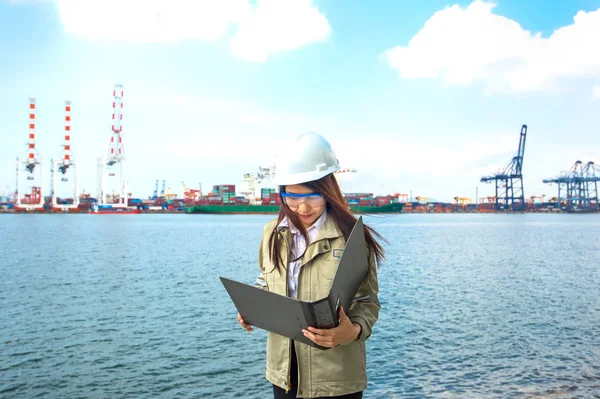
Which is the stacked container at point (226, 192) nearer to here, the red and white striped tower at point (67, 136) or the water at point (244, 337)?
the red and white striped tower at point (67, 136)

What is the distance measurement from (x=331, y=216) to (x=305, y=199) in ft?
0.42

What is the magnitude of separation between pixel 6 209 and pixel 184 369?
136 metres

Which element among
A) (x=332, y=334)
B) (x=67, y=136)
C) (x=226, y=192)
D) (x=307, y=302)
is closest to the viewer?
(x=307, y=302)

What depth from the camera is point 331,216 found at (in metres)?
1.88

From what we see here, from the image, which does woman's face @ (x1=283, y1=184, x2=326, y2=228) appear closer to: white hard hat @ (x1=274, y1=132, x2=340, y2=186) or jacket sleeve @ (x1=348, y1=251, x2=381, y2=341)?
white hard hat @ (x1=274, y1=132, x2=340, y2=186)

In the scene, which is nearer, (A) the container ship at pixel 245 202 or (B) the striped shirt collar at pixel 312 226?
(B) the striped shirt collar at pixel 312 226

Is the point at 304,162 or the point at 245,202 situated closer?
the point at 304,162

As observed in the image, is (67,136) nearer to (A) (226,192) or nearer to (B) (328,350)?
(A) (226,192)

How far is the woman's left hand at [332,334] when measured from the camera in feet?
5.11

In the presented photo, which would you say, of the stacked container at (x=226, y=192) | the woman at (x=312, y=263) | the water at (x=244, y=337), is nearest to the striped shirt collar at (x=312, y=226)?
the woman at (x=312, y=263)

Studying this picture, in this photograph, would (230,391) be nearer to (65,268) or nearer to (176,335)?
(176,335)

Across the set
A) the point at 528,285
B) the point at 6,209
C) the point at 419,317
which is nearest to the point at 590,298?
the point at 528,285

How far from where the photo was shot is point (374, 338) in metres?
8.69

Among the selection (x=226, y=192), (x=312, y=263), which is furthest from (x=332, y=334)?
(x=226, y=192)
